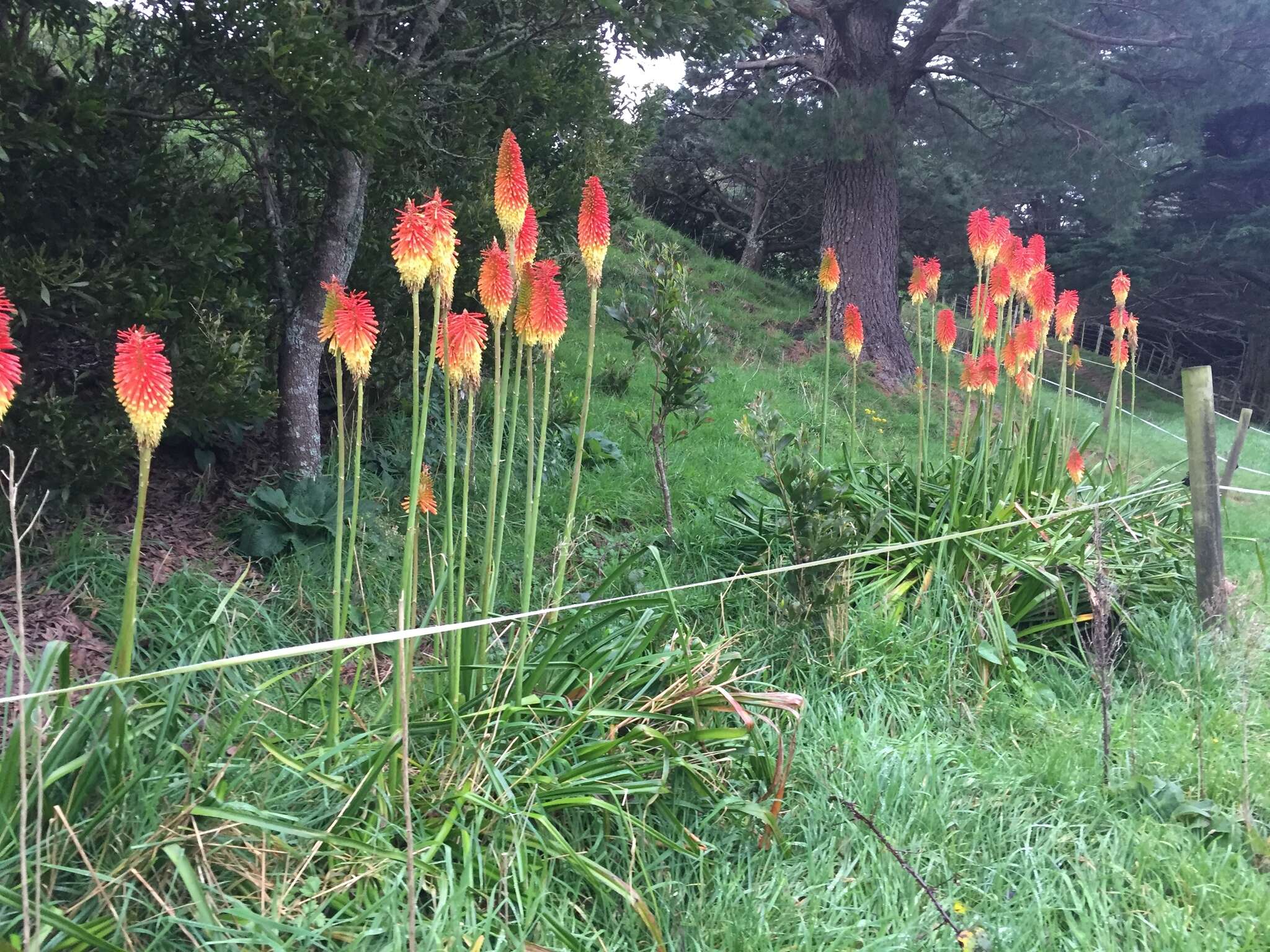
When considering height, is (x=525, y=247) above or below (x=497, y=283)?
above

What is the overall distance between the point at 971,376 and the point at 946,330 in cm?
28

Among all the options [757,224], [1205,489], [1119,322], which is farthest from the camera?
[757,224]

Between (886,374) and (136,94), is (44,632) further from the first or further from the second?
(886,374)

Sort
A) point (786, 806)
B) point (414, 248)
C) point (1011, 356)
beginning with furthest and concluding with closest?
point (1011, 356)
point (786, 806)
point (414, 248)

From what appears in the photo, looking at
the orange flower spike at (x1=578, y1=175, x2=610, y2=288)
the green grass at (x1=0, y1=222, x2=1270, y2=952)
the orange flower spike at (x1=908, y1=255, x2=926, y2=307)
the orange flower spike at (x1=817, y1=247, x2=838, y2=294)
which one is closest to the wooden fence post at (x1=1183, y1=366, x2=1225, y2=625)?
the green grass at (x1=0, y1=222, x2=1270, y2=952)

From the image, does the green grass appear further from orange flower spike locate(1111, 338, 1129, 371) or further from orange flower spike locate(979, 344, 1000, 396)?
orange flower spike locate(1111, 338, 1129, 371)

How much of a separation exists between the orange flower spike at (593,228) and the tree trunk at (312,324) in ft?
7.18

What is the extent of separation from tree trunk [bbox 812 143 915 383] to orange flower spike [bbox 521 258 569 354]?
7733 millimetres

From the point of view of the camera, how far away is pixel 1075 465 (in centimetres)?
436

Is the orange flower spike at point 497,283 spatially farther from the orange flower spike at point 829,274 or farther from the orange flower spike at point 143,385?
the orange flower spike at point 829,274

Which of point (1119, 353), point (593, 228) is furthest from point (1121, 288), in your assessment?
point (593, 228)

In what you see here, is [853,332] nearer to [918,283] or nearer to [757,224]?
[918,283]

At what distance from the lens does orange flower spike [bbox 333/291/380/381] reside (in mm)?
2014

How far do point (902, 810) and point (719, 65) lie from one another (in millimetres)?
11335
